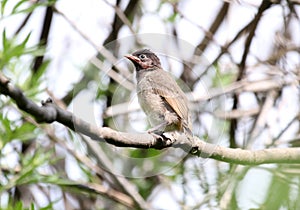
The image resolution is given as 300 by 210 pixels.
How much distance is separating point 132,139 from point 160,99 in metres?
0.41

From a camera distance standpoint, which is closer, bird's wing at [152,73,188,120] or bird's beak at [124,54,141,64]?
bird's wing at [152,73,188,120]

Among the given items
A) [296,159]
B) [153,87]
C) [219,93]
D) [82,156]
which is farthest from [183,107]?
[82,156]

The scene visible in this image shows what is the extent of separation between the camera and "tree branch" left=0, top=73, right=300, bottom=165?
1.05 metres

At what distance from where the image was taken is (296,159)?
5.36ft

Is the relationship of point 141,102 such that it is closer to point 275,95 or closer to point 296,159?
point 296,159

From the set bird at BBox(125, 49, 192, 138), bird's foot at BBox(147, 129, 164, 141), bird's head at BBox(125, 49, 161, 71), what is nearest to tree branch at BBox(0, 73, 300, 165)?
bird's foot at BBox(147, 129, 164, 141)

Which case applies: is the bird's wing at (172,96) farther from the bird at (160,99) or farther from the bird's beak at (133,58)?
the bird's beak at (133,58)

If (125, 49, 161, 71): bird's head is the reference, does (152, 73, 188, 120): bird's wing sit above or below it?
below

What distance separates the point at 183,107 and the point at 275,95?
4.32 feet

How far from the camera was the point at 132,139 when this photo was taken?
1392 mm

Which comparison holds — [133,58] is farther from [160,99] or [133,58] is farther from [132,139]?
[132,139]

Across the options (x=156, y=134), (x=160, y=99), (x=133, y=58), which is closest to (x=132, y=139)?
(x=156, y=134)

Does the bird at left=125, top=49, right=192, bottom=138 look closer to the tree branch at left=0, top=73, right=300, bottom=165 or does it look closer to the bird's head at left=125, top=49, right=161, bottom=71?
the bird's head at left=125, top=49, right=161, bottom=71

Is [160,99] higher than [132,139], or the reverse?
[132,139]
